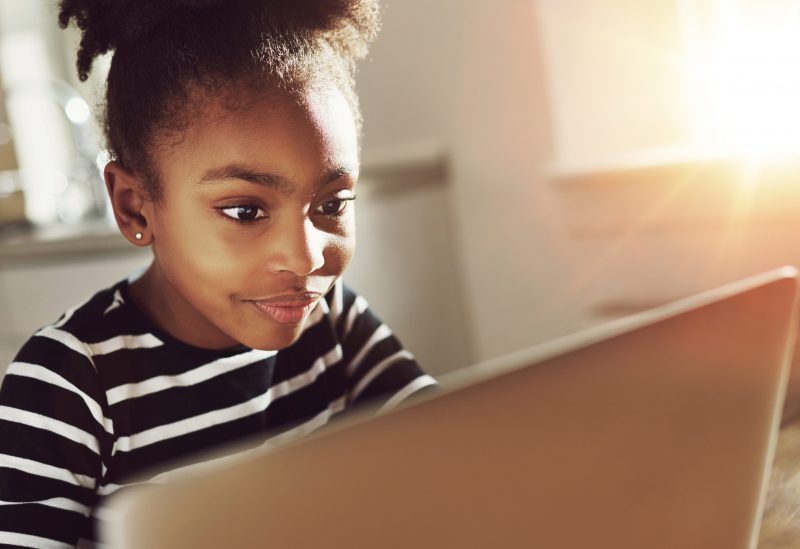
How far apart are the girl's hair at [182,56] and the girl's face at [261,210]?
16mm

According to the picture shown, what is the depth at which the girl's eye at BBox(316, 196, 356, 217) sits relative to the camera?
54cm

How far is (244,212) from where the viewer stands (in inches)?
20.1

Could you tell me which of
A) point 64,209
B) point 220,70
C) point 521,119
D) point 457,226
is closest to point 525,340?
point 457,226

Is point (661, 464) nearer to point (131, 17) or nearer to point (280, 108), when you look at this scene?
point (280, 108)

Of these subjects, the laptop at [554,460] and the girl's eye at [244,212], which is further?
the girl's eye at [244,212]

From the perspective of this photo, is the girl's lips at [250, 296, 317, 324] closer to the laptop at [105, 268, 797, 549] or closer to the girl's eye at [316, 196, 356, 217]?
the girl's eye at [316, 196, 356, 217]

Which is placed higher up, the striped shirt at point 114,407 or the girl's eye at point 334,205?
the girl's eye at point 334,205

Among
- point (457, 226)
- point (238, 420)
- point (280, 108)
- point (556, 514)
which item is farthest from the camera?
point (457, 226)

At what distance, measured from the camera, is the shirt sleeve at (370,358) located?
0.76 meters

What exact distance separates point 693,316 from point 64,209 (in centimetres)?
244

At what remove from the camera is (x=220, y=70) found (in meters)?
0.54

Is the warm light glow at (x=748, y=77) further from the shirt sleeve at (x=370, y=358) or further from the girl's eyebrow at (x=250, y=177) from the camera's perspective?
the girl's eyebrow at (x=250, y=177)

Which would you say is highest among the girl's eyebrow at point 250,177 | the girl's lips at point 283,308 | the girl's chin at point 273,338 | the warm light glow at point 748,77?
the warm light glow at point 748,77

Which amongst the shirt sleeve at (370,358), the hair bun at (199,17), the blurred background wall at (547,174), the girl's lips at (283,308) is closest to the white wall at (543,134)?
the blurred background wall at (547,174)
